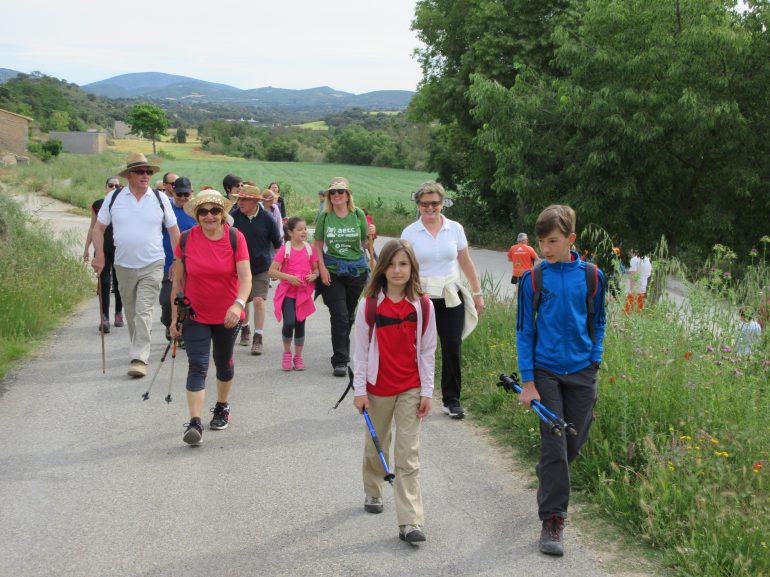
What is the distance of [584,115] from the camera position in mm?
21266

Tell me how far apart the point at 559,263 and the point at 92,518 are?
3.08 metres

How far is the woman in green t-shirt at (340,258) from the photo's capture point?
8.80m

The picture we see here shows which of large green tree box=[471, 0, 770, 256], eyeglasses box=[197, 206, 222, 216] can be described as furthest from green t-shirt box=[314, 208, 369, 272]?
large green tree box=[471, 0, 770, 256]

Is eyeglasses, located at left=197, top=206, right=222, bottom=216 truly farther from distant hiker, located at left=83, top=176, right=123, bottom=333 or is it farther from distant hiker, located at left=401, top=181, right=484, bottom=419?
distant hiker, located at left=83, top=176, right=123, bottom=333

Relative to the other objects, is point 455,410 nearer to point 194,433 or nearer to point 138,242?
point 194,433

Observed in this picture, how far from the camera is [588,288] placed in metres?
4.76

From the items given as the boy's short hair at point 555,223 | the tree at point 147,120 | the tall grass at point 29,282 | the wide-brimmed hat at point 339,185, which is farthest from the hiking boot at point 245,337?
the tree at point 147,120

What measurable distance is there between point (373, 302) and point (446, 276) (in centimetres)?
219

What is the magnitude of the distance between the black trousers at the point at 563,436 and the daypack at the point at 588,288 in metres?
0.25

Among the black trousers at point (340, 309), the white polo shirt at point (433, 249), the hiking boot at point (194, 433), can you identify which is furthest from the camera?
the black trousers at point (340, 309)

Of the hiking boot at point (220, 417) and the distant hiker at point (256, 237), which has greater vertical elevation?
the distant hiker at point (256, 237)

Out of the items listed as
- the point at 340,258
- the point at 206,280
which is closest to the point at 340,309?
the point at 340,258

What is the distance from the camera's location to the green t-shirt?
28.9 ft

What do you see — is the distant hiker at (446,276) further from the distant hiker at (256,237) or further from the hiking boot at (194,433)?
the distant hiker at (256,237)
